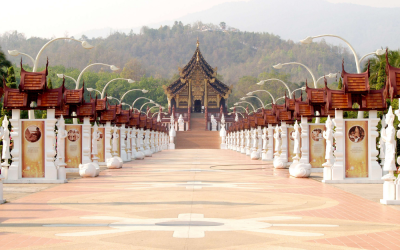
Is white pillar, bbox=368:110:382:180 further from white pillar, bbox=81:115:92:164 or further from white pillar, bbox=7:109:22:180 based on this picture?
white pillar, bbox=7:109:22:180

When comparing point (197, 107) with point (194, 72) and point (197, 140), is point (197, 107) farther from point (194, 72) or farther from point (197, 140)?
point (197, 140)

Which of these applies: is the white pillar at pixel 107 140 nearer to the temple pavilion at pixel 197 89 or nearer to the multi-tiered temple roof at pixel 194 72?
the temple pavilion at pixel 197 89

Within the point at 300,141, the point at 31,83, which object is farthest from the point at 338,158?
the point at 31,83

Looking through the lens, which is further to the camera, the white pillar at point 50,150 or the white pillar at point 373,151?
the white pillar at point 50,150

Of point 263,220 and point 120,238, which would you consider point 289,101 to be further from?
point 120,238

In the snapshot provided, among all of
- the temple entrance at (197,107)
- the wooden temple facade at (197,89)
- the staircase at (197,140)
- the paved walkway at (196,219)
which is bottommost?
the staircase at (197,140)

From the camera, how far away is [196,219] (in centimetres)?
1004

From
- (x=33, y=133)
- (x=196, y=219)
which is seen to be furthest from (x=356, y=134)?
(x=33, y=133)

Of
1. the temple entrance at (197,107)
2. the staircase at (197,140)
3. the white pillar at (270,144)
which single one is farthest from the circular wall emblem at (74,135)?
the temple entrance at (197,107)

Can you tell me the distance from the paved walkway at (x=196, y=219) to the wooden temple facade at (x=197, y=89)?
3321 inches

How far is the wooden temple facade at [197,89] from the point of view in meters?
100

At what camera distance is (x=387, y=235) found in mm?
8617

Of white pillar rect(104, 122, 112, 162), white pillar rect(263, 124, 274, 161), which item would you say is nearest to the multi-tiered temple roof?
white pillar rect(263, 124, 274, 161)

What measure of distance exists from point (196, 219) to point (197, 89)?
301 ft
